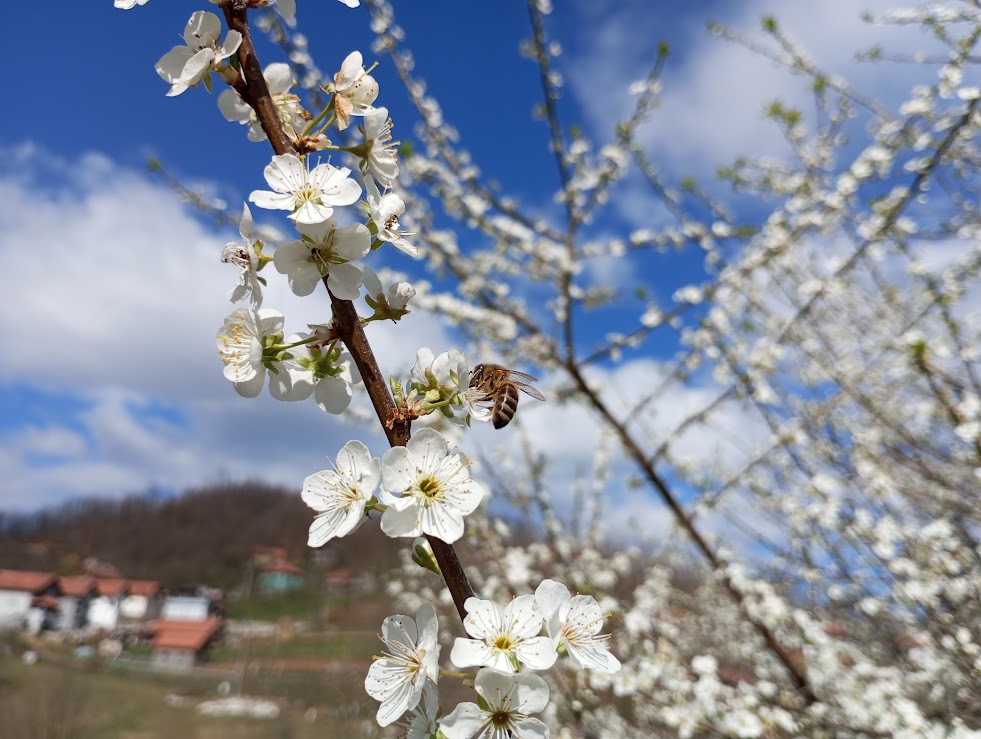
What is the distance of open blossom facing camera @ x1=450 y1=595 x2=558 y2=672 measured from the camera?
933 mm

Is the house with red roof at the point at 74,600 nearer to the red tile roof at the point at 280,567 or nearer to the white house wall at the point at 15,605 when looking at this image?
the white house wall at the point at 15,605

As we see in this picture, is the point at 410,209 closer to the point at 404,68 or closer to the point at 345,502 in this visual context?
the point at 404,68

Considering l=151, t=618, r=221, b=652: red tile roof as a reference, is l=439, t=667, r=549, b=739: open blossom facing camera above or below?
below

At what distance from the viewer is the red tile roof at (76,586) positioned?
3534cm

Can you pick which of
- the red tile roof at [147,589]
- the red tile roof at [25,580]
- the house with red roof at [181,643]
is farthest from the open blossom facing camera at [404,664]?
the red tile roof at [25,580]

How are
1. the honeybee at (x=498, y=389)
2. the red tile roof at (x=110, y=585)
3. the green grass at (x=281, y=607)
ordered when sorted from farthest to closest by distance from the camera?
1. the red tile roof at (x=110, y=585)
2. the green grass at (x=281, y=607)
3. the honeybee at (x=498, y=389)

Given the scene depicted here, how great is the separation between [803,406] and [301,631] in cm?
2329

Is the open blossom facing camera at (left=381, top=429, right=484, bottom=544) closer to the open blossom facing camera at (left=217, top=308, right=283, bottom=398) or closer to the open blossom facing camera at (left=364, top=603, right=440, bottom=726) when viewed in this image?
the open blossom facing camera at (left=364, top=603, right=440, bottom=726)

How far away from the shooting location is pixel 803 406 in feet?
18.2

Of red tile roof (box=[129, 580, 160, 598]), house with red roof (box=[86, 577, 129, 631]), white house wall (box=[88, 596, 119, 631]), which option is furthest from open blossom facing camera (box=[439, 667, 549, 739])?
red tile roof (box=[129, 580, 160, 598])

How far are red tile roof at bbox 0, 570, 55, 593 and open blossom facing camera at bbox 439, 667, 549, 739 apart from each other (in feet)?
143

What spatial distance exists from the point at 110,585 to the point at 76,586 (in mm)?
2011

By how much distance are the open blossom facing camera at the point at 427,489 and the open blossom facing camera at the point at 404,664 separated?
5.3 inches

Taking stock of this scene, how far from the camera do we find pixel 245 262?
1.08 meters
